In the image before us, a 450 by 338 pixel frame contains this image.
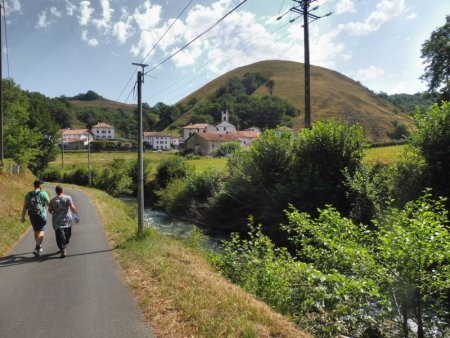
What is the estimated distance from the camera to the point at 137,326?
18.7ft

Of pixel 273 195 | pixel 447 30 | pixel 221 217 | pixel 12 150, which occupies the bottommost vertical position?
pixel 221 217

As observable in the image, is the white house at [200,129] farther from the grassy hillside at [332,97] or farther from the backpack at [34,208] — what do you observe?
the backpack at [34,208]

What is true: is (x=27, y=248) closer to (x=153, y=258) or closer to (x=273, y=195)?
(x=153, y=258)

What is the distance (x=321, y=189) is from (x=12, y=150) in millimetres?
34976

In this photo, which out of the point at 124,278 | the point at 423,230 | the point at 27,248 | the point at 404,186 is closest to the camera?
the point at 423,230

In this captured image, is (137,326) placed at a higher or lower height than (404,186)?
lower

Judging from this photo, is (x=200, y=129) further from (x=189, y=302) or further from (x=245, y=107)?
(x=189, y=302)

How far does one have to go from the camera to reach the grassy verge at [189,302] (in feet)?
18.1

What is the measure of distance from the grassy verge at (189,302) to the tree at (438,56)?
35932 mm

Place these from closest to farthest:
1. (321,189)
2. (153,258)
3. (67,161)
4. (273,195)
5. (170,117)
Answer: (153,258) < (321,189) < (273,195) < (67,161) < (170,117)

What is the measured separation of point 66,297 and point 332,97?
136 meters

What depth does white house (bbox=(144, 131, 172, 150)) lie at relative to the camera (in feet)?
425

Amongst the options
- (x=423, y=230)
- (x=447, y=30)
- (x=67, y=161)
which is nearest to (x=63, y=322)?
(x=423, y=230)

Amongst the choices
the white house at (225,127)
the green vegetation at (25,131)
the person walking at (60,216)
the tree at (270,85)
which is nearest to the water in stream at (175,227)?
the person walking at (60,216)
